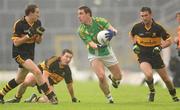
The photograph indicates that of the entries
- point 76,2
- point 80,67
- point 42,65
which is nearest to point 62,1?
point 76,2

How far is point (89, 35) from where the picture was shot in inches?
564

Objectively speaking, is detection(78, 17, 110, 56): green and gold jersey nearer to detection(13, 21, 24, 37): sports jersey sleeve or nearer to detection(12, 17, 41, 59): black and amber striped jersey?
detection(12, 17, 41, 59): black and amber striped jersey

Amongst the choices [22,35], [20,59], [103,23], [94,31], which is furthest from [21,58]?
[103,23]

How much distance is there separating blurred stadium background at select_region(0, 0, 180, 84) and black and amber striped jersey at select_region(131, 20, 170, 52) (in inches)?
963

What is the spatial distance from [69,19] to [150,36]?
29569mm

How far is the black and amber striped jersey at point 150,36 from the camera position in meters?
14.7

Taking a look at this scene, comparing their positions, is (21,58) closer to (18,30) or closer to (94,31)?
(18,30)

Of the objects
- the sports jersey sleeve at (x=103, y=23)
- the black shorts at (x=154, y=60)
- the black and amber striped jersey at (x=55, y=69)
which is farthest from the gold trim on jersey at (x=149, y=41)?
the black and amber striped jersey at (x=55, y=69)

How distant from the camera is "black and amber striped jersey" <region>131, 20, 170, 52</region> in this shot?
14672 mm

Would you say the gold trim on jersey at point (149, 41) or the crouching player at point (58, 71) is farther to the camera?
the crouching player at point (58, 71)

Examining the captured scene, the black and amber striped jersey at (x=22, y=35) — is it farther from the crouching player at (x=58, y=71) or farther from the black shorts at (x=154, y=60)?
the black shorts at (x=154, y=60)

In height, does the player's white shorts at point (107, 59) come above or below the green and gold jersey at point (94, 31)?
below

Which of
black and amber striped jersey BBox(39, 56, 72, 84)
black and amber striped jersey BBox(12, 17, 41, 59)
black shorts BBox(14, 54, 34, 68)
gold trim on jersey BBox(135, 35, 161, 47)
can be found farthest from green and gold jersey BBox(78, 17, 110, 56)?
black shorts BBox(14, 54, 34, 68)

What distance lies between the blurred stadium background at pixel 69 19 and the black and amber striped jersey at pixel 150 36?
24.5 m
